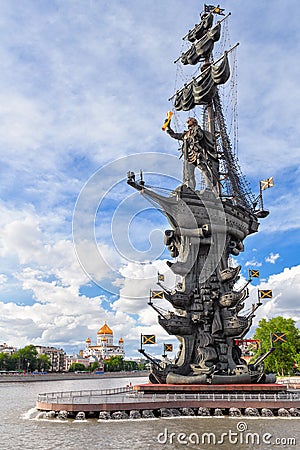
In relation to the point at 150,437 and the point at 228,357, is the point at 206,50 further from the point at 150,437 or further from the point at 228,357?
the point at 150,437

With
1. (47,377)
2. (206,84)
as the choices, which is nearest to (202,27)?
(206,84)

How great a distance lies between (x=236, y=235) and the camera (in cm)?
4594

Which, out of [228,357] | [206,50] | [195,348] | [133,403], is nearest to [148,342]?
[195,348]

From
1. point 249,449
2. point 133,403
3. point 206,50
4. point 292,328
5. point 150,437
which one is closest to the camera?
point 249,449

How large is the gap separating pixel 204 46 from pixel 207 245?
25025 millimetres

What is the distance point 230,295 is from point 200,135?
55.5 feet

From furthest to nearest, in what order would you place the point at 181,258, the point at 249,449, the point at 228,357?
the point at 181,258 < the point at 228,357 < the point at 249,449

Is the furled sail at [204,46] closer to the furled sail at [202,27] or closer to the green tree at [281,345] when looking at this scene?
the furled sail at [202,27]

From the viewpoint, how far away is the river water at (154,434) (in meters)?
21.9

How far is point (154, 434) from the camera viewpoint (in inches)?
960

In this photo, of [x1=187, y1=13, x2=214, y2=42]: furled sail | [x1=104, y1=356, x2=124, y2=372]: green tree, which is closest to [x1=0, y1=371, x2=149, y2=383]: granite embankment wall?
[x1=104, y1=356, x2=124, y2=372]: green tree

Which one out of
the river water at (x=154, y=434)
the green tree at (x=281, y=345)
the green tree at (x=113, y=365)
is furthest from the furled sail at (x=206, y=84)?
the green tree at (x=113, y=365)

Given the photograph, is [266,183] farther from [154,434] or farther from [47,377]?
[47,377]

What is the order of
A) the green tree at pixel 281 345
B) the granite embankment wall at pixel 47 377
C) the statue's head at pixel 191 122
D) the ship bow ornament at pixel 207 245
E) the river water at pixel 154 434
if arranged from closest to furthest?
1. the river water at pixel 154 434
2. the ship bow ornament at pixel 207 245
3. the statue's head at pixel 191 122
4. the green tree at pixel 281 345
5. the granite embankment wall at pixel 47 377
